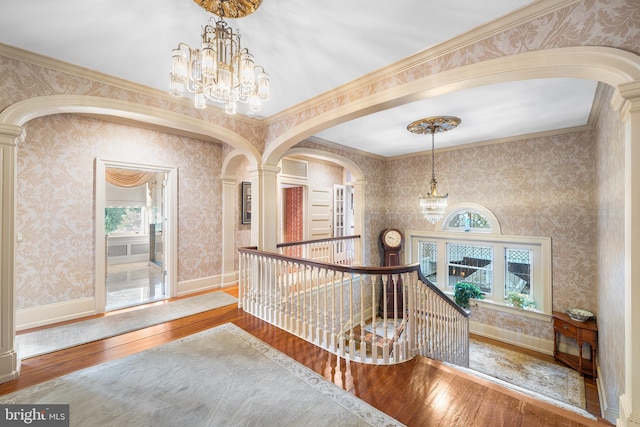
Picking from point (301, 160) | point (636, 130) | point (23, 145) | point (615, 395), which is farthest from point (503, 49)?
point (23, 145)

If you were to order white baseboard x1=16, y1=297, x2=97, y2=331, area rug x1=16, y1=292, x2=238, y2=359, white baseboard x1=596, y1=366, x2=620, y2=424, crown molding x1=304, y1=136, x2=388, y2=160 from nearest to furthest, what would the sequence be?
white baseboard x1=596, y1=366, x2=620, y2=424
area rug x1=16, y1=292, x2=238, y2=359
white baseboard x1=16, y1=297, x2=97, y2=331
crown molding x1=304, y1=136, x2=388, y2=160

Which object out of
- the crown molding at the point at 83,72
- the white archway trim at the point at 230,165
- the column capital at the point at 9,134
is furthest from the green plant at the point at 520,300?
the column capital at the point at 9,134

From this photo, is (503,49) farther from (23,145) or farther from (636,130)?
(23,145)

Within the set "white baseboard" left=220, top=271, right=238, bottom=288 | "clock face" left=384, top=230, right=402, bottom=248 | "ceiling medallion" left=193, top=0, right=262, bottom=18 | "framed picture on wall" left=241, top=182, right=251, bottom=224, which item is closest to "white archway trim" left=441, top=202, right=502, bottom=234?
"clock face" left=384, top=230, right=402, bottom=248

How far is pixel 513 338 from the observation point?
15.0ft

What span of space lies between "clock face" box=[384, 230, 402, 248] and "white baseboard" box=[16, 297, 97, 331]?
5134 mm

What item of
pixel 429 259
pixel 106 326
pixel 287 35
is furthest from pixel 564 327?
pixel 106 326

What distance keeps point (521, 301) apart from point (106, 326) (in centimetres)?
610

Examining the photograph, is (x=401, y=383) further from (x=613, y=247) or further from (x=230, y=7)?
(x=230, y=7)

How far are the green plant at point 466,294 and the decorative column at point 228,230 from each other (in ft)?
14.0

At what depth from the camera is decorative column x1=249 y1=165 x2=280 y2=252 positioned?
3.85 m

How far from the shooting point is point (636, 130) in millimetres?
1485

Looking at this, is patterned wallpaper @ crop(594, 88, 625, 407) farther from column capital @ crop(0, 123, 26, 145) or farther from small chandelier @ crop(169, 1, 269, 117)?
column capital @ crop(0, 123, 26, 145)

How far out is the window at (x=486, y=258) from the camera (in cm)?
446
